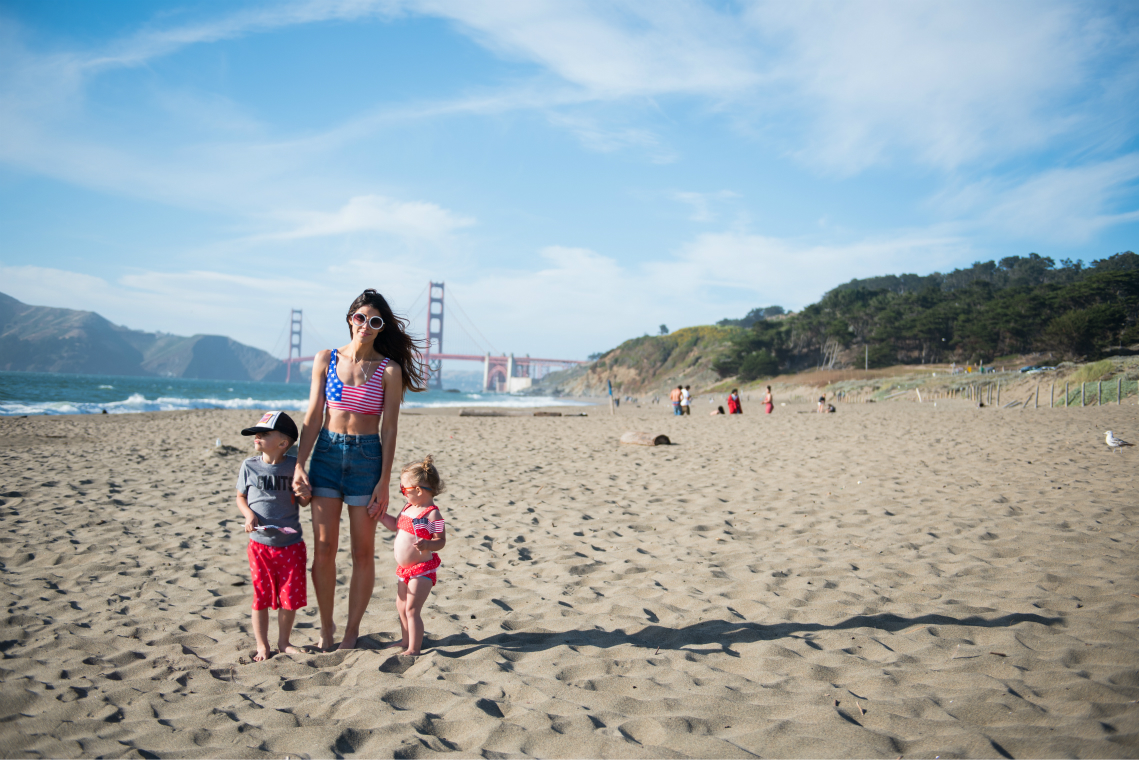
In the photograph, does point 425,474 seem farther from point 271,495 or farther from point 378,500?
point 271,495

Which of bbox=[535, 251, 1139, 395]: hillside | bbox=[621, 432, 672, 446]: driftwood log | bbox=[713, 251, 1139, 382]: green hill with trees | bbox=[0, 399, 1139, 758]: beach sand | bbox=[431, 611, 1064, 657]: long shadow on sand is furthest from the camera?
bbox=[535, 251, 1139, 395]: hillside

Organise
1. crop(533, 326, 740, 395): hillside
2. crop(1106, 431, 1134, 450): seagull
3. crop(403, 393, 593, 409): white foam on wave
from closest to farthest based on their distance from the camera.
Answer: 1. crop(1106, 431, 1134, 450): seagull
2. crop(403, 393, 593, 409): white foam on wave
3. crop(533, 326, 740, 395): hillside

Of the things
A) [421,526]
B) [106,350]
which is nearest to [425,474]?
[421,526]

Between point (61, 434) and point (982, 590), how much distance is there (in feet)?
46.3

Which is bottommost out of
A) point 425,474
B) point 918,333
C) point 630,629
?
point 630,629

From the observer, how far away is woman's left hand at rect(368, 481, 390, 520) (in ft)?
8.01

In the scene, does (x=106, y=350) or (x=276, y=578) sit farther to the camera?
(x=106, y=350)

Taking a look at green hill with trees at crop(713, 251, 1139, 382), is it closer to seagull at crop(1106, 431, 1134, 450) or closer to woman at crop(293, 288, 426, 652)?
seagull at crop(1106, 431, 1134, 450)

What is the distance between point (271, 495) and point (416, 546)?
643 mm

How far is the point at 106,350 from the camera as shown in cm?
10362

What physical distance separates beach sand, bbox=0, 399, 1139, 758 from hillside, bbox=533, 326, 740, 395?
61654mm

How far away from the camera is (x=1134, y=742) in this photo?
1.79m

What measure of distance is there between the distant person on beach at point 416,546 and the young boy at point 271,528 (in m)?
0.41

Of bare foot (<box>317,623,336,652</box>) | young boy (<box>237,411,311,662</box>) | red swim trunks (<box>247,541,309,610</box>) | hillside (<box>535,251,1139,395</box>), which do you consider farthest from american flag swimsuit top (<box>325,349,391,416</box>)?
hillside (<box>535,251,1139,395</box>)
